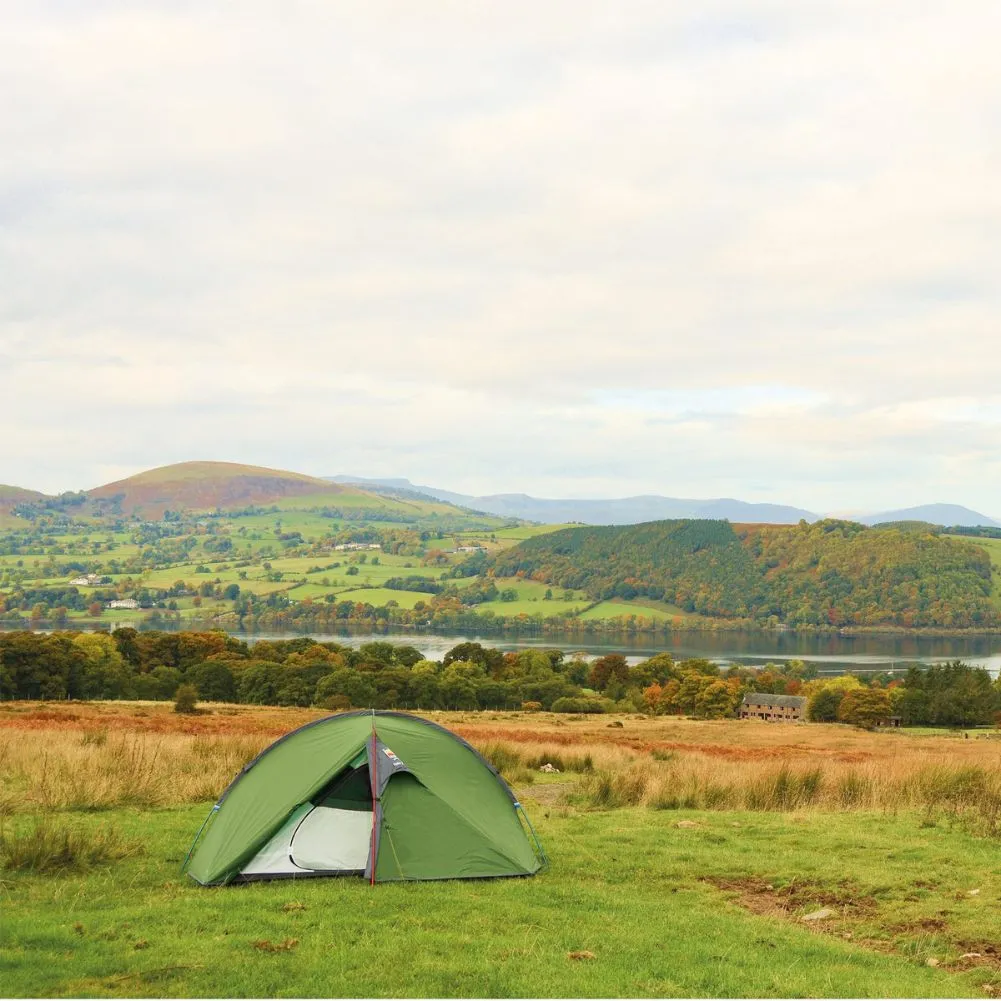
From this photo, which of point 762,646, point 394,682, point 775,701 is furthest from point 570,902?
point 762,646

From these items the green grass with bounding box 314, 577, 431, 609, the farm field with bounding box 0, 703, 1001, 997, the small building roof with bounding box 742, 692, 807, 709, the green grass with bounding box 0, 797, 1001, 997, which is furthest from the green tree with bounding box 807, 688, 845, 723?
the green grass with bounding box 314, 577, 431, 609

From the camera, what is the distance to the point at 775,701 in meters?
80.4

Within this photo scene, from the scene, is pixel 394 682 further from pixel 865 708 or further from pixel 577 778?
pixel 577 778

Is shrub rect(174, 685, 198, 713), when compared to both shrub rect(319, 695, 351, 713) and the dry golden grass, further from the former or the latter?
the dry golden grass

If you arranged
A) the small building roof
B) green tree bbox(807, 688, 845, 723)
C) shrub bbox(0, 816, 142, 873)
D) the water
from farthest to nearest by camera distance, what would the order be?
the water → the small building roof → green tree bbox(807, 688, 845, 723) → shrub bbox(0, 816, 142, 873)

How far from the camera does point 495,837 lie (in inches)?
424

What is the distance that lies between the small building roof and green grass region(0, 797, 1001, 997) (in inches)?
2796

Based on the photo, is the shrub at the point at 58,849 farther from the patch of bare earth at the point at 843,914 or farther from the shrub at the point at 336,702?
the shrub at the point at 336,702

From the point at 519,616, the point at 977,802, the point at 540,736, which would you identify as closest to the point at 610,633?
the point at 519,616

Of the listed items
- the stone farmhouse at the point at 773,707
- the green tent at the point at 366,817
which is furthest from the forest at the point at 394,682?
the green tent at the point at 366,817

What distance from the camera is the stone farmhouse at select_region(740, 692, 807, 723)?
7769cm

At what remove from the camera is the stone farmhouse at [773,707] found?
77.7 meters

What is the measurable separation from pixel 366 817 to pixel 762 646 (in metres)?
160

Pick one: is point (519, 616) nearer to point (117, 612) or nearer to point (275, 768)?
point (117, 612)
